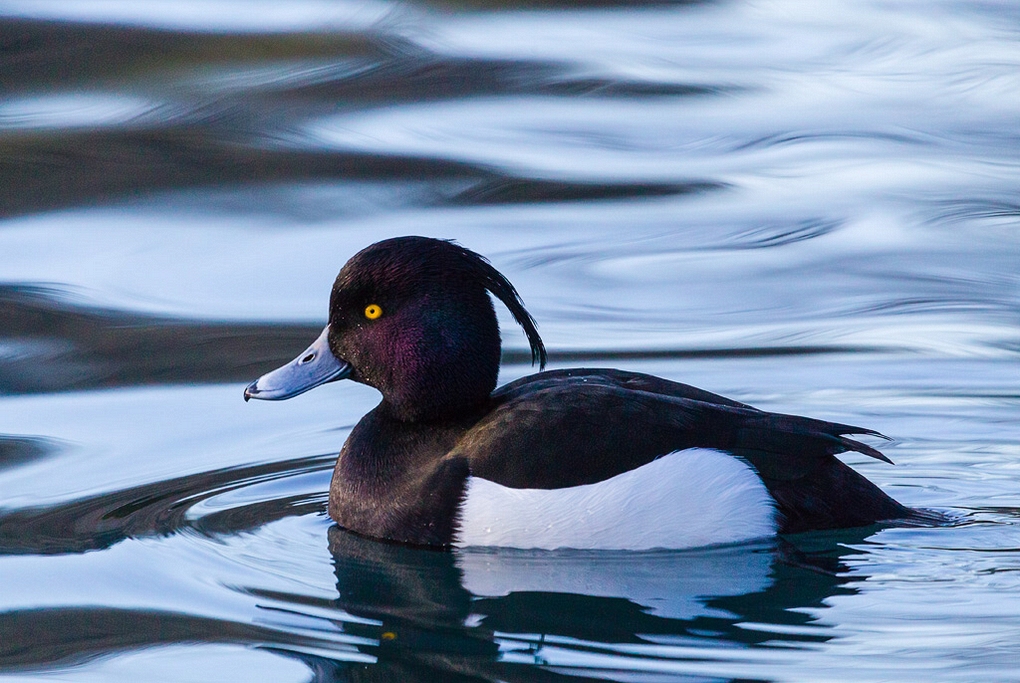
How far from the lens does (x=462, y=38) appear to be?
1127 centimetres

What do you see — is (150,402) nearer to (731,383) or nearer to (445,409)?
(445,409)

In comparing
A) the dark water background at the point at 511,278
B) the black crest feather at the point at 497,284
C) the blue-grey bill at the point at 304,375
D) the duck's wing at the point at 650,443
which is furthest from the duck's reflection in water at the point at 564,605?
the black crest feather at the point at 497,284

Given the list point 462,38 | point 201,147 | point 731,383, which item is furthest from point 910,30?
point 731,383

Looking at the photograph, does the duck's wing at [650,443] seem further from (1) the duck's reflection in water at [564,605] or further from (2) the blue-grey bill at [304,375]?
(2) the blue-grey bill at [304,375]

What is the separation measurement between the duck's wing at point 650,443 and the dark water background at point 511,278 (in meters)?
0.17

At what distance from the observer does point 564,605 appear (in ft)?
14.9

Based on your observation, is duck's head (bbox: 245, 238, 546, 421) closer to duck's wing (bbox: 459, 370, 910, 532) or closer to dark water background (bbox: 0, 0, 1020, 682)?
duck's wing (bbox: 459, 370, 910, 532)

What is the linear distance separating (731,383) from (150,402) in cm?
240

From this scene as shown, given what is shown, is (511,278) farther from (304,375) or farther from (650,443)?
(650,443)

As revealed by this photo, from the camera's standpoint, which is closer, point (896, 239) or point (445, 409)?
point (445, 409)

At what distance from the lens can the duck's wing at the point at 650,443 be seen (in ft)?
15.7

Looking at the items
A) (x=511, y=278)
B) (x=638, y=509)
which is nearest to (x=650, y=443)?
(x=638, y=509)

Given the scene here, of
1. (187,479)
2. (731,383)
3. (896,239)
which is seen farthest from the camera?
(896,239)

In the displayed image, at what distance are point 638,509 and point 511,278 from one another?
11.5 feet
